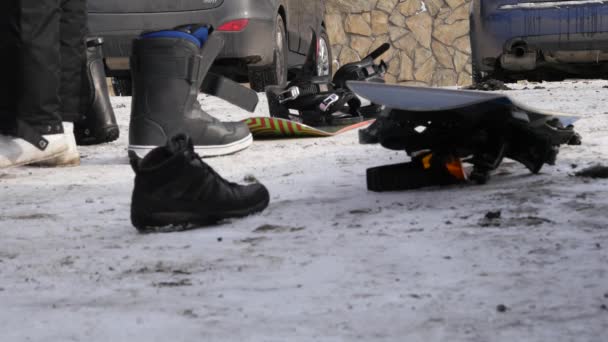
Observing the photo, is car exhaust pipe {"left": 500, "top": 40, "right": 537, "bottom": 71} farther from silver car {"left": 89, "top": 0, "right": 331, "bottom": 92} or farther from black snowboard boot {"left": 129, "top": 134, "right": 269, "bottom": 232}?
black snowboard boot {"left": 129, "top": 134, "right": 269, "bottom": 232}

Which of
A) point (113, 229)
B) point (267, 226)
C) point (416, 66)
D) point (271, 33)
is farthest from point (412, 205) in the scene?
point (416, 66)

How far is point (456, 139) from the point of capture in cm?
261

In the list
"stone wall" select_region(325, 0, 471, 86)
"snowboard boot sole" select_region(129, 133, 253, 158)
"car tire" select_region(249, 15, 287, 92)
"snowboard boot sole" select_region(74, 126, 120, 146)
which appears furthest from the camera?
"stone wall" select_region(325, 0, 471, 86)

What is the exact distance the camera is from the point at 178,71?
11.5 ft

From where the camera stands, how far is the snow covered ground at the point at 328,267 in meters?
1.41

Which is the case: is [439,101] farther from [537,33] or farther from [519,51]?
[519,51]

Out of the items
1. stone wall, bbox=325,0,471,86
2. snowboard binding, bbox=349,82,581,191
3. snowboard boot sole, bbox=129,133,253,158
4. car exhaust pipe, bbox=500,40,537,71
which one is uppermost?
snowboard binding, bbox=349,82,581,191

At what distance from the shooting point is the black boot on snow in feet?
11.5

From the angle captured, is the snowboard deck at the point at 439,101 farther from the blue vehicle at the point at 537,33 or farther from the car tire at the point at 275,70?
the car tire at the point at 275,70

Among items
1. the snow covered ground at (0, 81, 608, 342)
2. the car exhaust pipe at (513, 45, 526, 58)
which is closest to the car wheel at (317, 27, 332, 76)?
the car exhaust pipe at (513, 45, 526, 58)

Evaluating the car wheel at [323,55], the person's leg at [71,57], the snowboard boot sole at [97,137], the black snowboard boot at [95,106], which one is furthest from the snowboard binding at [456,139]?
the car wheel at [323,55]

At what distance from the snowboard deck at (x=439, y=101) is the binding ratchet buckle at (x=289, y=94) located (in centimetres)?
201

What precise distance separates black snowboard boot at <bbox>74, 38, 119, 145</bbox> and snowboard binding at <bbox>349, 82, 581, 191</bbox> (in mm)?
1815

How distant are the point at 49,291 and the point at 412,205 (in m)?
0.99
